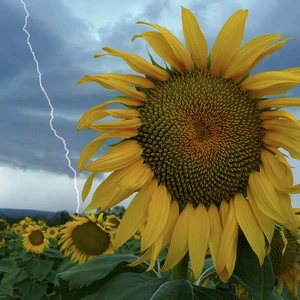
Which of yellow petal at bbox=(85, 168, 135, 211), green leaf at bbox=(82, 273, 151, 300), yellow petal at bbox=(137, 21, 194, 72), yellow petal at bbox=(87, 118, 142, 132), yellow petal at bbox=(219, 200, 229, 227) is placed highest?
yellow petal at bbox=(137, 21, 194, 72)

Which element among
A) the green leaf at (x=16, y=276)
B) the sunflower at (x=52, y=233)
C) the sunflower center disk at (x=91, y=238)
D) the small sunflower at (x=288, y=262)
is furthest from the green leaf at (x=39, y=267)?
the small sunflower at (x=288, y=262)

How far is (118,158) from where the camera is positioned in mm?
2088

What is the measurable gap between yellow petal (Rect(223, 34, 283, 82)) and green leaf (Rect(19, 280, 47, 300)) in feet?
19.4

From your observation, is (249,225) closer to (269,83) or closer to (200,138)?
(200,138)

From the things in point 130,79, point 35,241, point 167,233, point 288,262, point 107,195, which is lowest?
point 288,262

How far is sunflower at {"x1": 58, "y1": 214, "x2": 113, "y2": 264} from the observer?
619 cm

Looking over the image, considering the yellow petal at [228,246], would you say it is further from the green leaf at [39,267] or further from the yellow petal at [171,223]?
the green leaf at [39,267]

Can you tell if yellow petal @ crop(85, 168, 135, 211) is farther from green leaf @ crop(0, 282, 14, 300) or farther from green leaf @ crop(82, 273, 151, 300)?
green leaf @ crop(0, 282, 14, 300)

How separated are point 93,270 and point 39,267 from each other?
19.1ft

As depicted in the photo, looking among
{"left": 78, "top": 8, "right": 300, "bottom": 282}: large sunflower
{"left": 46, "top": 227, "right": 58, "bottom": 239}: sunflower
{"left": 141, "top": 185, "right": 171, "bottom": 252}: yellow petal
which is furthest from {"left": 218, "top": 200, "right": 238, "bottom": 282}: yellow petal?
{"left": 46, "top": 227, "right": 58, "bottom": 239}: sunflower

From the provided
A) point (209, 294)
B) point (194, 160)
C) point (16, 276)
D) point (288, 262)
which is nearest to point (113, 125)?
point (194, 160)

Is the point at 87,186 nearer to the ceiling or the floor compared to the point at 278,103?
nearer to the floor

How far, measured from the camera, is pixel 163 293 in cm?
199

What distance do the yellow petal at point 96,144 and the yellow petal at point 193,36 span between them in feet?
1.26
